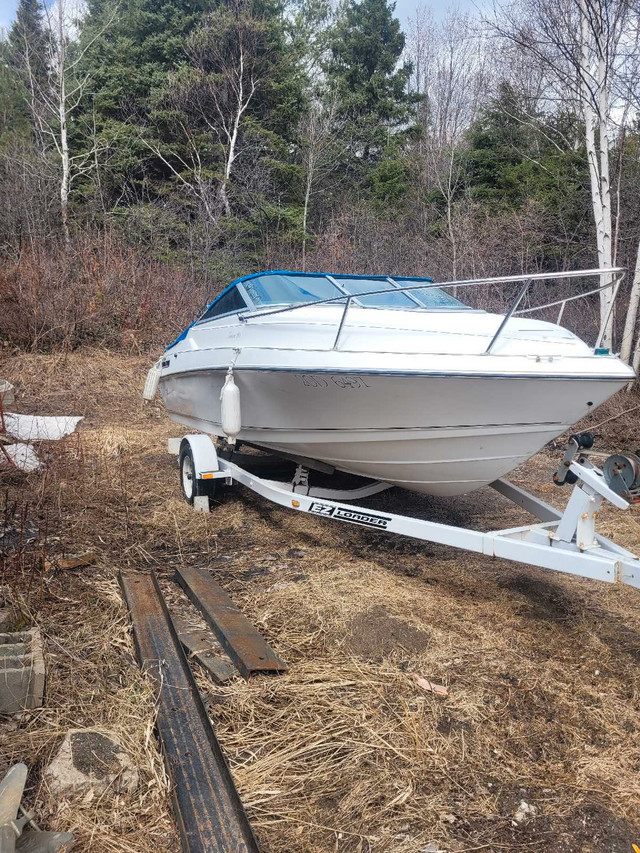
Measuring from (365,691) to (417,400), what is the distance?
1694 mm

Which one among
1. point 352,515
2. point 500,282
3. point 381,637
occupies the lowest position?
point 381,637

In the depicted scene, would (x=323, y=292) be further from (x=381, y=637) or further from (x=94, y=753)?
(x=94, y=753)

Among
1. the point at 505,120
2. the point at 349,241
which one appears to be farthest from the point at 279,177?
the point at 505,120

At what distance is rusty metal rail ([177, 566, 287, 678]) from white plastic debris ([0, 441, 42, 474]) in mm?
2734

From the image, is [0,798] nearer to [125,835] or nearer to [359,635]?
[125,835]

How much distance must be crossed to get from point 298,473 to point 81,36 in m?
24.5

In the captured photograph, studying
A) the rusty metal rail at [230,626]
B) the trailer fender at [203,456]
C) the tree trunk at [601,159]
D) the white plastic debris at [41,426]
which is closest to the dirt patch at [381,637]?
the rusty metal rail at [230,626]

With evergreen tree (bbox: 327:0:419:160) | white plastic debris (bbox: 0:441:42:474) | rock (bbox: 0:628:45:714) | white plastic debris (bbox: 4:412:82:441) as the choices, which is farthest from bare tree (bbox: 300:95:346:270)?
rock (bbox: 0:628:45:714)

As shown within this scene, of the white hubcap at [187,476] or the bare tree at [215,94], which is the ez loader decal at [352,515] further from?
the bare tree at [215,94]

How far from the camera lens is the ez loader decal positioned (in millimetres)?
3967

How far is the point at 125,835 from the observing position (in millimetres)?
2008

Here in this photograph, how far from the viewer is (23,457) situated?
6.32 metres

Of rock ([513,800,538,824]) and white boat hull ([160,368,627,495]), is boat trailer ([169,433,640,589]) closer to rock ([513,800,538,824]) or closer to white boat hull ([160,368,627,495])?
white boat hull ([160,368,627,495])

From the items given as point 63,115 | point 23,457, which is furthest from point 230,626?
point 63,115
